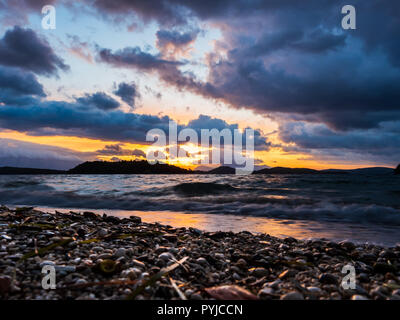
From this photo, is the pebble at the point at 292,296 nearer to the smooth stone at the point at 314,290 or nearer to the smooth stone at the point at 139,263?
the smooth stone at the point at 314,290

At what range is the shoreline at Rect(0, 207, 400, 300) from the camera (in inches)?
87.7

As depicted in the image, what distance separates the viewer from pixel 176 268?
111 inches

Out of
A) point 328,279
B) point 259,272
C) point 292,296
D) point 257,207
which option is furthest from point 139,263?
point 257,207

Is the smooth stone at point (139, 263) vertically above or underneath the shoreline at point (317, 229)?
above

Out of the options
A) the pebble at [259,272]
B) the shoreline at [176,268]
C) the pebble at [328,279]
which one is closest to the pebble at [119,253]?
the shoreline at [176,268]

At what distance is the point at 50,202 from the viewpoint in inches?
487

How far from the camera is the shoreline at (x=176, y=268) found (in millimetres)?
2227

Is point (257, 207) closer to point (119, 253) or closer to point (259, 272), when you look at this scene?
point (259, 272)

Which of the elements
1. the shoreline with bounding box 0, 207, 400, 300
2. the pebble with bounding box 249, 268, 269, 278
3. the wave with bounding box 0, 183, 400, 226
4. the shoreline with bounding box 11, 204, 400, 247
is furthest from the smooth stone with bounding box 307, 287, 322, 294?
the wave with bounding box 0, 183, 400, 226

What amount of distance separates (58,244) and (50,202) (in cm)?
1067

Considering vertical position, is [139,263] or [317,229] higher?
[139,263]

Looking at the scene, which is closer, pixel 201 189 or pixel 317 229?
pixel 317 229
